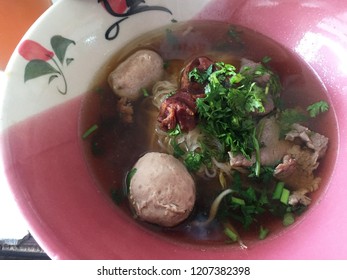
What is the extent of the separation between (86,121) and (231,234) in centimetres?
68

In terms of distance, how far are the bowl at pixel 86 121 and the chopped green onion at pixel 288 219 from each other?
0.02m

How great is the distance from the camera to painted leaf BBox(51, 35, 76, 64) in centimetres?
135

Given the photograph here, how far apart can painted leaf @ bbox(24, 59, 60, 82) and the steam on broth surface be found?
0.22 m

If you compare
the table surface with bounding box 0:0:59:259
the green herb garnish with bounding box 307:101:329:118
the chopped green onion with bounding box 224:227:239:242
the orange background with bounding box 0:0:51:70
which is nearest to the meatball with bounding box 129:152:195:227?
the chopped green onion with bounding box 224:227:239:242

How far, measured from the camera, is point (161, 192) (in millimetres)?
1242

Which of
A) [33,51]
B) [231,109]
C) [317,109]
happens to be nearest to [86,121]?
[33,51]

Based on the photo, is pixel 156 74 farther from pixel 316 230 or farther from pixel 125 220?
pixel 316 230

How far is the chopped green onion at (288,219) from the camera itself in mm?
1357

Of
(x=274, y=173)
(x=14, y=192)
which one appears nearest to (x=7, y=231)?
(x=14, y=192)

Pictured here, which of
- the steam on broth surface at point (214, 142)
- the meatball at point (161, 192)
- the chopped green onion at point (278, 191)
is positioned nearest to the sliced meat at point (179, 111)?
the steam on broth surface at point (214, 142)

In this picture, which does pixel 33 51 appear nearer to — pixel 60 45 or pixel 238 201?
pixel 60 45

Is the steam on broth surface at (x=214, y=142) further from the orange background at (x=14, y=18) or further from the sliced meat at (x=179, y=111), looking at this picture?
the orange background at (x=14, y=18)
